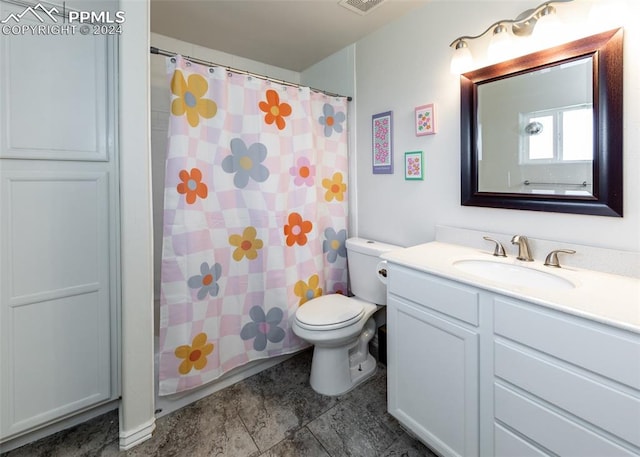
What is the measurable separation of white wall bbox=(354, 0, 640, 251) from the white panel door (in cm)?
150

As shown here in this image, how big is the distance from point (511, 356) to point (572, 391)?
0.55ft

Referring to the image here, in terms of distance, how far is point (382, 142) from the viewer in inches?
78.8

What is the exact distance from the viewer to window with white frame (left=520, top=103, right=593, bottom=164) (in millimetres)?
1196

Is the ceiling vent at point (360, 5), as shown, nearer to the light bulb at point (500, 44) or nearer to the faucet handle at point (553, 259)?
the light bulb at point (500, 44)

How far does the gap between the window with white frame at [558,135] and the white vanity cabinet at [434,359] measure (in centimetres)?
71

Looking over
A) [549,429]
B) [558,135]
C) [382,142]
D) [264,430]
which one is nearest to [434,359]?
[549,429]

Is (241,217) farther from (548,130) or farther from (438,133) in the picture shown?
(548,130)

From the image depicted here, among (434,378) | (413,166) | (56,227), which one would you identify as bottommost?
(434,378)

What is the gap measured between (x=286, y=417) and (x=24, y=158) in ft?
5.64

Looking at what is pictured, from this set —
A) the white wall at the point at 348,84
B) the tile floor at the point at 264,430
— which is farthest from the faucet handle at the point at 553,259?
the white wall at the point at 348,84

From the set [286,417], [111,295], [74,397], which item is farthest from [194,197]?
[286,417]

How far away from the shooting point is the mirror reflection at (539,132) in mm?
1202

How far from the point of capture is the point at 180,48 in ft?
6.78

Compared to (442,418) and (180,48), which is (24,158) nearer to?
(180,48)
